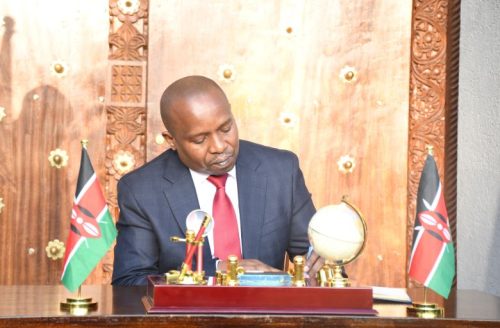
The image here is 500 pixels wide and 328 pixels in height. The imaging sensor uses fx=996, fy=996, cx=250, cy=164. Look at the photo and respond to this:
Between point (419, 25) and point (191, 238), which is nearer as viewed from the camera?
point (191, 238)

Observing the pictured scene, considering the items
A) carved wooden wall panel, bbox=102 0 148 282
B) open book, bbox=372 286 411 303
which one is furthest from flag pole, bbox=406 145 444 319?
carved wooden wall panel, bbox=102 0 148 282

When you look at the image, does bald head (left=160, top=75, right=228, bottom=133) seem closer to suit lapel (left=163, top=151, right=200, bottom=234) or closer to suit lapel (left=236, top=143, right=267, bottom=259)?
suit lapel (left=163, top=151, right=200, bottom=234)

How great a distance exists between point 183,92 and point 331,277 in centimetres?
125

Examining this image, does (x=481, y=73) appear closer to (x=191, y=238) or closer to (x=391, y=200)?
(x=391, y=200)

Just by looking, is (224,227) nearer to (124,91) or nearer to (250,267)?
(250,267)

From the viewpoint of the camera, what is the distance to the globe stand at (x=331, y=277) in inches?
117

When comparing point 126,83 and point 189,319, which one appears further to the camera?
point 126,83

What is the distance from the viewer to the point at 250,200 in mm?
4156

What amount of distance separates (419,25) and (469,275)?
4.52ft

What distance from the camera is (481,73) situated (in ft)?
17.5

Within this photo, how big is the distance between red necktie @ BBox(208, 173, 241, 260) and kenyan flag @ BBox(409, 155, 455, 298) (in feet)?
3.51

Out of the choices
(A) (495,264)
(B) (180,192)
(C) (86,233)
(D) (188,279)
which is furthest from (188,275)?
(A) (495,264)

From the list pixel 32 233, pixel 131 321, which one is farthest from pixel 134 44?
pixel 131 321

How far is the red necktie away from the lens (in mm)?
4004
